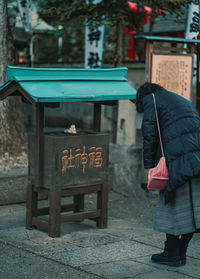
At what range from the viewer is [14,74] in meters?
5.84

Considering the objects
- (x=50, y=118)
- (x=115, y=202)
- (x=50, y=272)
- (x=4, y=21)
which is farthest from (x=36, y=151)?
(x=50, y=118)

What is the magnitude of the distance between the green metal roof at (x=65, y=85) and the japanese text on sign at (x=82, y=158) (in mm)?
653

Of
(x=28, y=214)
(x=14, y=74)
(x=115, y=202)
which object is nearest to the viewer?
(x=14, y=74)

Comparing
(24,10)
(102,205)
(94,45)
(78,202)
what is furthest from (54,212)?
(24,10)

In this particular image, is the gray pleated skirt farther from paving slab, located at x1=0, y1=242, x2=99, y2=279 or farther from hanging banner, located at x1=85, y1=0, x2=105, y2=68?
hanging banner, located at x1=85, y1=0, x2=105, y2=68

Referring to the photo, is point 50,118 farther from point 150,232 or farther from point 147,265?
point 147,265

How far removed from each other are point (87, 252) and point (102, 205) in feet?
3.65

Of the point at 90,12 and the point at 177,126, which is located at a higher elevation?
the point at 90,12

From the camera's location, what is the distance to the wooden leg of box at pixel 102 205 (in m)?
6.50

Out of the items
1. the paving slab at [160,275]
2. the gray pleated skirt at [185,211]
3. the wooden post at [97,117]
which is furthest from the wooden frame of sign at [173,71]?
the paving slab at [160,275]

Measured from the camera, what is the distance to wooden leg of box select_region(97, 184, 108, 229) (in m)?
6.50

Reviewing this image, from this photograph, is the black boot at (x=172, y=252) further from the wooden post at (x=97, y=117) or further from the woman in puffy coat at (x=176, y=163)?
the wooden post at (x=97, y=117)

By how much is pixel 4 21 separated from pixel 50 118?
12691mm

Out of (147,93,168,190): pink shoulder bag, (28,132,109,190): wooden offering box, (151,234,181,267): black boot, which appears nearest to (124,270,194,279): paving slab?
(151,234,181,267): black boot
